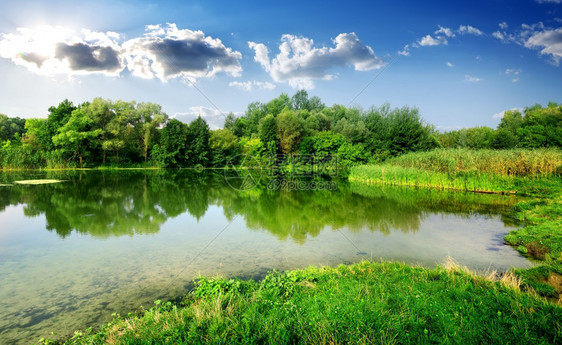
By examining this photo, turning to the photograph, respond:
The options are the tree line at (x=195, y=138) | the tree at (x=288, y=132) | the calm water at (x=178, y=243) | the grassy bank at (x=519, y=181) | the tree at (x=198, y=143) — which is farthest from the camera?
the tree at (x=198, y=143)

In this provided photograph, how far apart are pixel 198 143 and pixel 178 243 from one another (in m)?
42.6

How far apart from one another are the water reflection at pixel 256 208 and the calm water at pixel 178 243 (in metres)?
0.07

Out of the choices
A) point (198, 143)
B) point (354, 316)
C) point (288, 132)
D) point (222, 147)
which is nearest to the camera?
point (354, 316)

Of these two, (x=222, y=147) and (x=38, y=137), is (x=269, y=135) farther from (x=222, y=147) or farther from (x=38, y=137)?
(x=38, y=137)

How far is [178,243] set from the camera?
894cm

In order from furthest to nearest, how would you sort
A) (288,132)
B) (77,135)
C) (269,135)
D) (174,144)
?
(288,132) < (269,135) < (174,144) < (77,135)

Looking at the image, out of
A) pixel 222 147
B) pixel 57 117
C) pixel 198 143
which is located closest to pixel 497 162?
pixel 222 147

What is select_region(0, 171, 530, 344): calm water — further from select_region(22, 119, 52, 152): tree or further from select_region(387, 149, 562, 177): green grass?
select_region(22, 119, 52, 152): tree

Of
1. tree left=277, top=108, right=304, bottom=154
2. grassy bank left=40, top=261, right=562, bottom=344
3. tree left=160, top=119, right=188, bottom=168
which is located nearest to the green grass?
grassy bank left=40, top=261, right=562, bottom=344

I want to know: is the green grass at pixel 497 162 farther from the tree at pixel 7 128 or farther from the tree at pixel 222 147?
the tree at pixel 7 128

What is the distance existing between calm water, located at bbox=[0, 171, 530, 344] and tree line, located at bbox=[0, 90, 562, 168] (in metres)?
23.0

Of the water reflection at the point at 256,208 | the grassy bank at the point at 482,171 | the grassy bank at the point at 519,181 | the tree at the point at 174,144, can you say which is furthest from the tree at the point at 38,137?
the grassy bank at the point at 482,171

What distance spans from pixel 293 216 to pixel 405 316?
9.11 metres

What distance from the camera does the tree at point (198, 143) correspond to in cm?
4953
